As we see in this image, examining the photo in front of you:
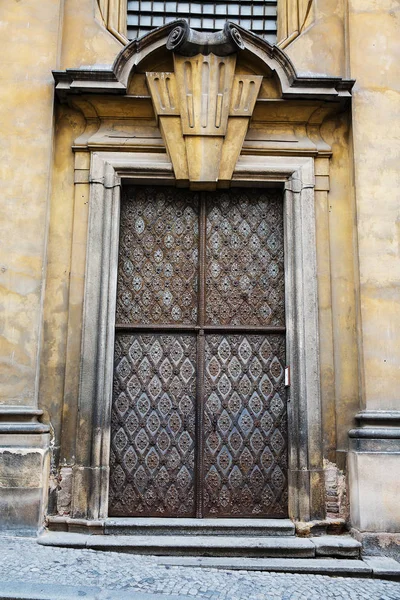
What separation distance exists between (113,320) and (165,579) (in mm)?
2517

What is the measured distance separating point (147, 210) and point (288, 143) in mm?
1602

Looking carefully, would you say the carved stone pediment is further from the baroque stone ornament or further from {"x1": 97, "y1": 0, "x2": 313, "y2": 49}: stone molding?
{"x1": 97, "y1": 0, "x2": 313, "y2": 49}: stone molding

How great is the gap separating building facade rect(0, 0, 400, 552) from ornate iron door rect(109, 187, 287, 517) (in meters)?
0.02

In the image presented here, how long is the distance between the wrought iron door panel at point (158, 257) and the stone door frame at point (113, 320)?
19 centimetres

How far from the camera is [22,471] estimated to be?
17.9ft

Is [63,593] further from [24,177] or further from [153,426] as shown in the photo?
[24,177]

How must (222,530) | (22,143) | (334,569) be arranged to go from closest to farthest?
(334,569) < (222,530) < (22,143)

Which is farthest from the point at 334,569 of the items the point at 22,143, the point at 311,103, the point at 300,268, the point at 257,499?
the point at 22,143

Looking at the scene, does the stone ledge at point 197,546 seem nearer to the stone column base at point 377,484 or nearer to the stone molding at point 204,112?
the stone column base at point 377,484

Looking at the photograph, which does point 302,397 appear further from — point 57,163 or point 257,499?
point 57,163

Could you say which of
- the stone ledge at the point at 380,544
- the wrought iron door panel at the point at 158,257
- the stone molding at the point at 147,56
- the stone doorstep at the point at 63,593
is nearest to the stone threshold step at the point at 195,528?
the stone ledge at the point at 380,544

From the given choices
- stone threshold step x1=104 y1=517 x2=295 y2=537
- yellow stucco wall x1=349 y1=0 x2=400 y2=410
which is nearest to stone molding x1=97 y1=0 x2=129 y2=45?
yellow stucco wall x1=349 y1=0 x2=400 y2=410

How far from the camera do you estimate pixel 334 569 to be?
513 centimetres

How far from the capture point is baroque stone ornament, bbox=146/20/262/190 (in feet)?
20.4
